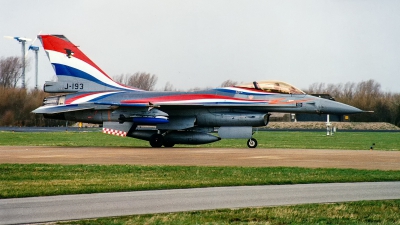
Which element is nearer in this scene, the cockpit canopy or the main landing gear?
the cockpit canopy

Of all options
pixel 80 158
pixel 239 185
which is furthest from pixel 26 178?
pixel 80 158

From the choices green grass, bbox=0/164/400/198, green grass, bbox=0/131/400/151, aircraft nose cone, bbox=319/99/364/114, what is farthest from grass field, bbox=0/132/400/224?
green grass, bbox=0/131/400/151

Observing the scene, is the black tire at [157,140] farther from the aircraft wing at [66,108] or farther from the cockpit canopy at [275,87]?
the cockpit canopy at [275,87]

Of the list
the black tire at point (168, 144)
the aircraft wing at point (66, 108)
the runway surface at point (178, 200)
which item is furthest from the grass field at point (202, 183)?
the black tire at point (168, 144)

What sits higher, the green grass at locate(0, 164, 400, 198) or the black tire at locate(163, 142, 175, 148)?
the black tire at locate(163, 142, 175, 148)

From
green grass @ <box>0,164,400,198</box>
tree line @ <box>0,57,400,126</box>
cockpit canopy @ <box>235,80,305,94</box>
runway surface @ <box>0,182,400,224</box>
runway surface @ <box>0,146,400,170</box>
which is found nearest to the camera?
runway surface @ <box>0,182,400,224</box>

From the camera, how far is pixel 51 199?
11.1 meters

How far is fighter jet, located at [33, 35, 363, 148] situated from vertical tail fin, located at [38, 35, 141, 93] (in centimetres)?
43

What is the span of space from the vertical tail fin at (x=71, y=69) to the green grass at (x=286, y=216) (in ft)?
67.4

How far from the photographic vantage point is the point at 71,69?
2945 centimetres

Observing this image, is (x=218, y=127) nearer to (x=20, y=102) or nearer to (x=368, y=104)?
(x=20, y=102)

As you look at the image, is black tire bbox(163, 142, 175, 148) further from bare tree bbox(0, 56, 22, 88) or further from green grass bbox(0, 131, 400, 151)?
bare tree bbox(0, 56, 22, 88)

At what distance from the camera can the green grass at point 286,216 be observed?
350 inches

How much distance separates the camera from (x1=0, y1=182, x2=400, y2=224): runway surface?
31.2 feet
